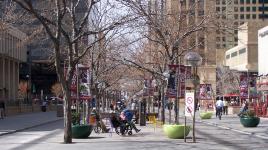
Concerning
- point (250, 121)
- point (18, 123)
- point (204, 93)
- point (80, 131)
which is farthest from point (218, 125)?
point (204, 93)

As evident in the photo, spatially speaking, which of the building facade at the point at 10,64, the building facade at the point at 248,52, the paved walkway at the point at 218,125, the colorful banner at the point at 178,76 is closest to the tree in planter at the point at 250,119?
the paved walkway at the point at 218,125

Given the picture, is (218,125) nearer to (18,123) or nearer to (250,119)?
(250,119)

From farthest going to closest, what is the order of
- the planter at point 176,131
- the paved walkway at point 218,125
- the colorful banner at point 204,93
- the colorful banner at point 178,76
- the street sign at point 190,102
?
1. the colorful banner at point 204,93
2. the paved walkway at point 218,125
3. the colorful banner at point 178,76
4. the planter at point 176,131
5. the street sign at point 190,102

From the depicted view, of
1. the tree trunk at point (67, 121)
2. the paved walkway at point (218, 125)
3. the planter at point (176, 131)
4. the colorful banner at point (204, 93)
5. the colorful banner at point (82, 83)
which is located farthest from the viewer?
the colorful banner at point (204, 93)

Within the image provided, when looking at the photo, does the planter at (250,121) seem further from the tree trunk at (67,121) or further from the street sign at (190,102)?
the tree trunk at (67,121)

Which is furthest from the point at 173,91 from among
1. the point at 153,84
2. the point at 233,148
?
the point at 153,84

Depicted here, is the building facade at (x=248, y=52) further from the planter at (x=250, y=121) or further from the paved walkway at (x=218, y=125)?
the planter at (x=250, y=121)

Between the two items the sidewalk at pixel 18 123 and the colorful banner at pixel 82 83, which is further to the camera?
the sidewalk at pixel 18 123

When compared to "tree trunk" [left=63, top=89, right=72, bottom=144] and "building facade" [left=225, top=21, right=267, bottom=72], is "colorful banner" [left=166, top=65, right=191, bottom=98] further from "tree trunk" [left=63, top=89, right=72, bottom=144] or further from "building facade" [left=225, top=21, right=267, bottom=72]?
"building facade" [left=225, top=21, right=267, bottom=72]

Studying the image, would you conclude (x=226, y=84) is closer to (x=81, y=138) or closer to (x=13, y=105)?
(x=13, y=105)

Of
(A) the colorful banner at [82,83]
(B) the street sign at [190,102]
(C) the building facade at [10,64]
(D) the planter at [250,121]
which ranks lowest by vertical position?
(D) the planter at [250,121]

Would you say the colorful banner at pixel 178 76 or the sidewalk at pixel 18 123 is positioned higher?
the colorful banner at pixel 178 76

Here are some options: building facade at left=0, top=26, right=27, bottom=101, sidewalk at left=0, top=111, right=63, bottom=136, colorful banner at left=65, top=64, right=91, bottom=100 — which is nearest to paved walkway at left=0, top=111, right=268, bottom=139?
sidewalk at left=0, top=111, right=63, bottom=136

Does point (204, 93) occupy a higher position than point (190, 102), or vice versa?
point (204, 93)
